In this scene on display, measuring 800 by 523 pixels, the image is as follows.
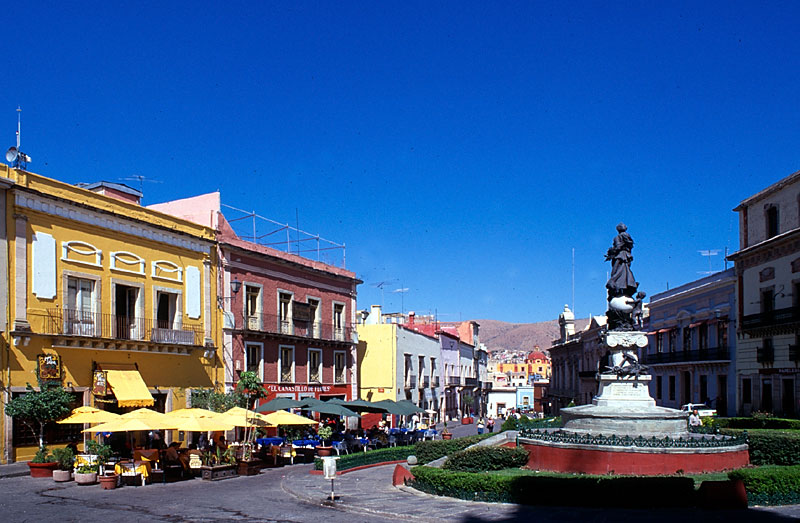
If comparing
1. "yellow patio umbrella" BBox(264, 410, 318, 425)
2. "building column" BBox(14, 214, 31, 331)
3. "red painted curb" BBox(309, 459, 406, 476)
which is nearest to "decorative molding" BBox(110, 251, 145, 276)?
"building column" BBox(14, 214, 31, 331)

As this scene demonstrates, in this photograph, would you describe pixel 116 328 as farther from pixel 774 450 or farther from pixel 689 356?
pixel 689 356

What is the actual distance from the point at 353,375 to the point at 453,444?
747 inches

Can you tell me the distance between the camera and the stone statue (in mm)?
20969

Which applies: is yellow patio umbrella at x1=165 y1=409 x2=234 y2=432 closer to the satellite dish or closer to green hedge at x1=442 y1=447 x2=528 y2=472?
green hedge at x1=442 y1=447 x2=528 y2=472

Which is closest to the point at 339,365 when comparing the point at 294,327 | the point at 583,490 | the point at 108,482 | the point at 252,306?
the point at 294,327

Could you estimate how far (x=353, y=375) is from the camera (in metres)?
42.7

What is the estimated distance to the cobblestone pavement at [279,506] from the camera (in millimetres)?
14539

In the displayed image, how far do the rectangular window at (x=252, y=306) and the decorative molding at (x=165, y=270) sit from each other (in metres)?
4.23

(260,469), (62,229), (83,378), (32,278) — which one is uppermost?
(62,229)

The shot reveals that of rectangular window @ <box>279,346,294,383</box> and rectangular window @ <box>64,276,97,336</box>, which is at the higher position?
rectangular window @ <box>64,276,97,336</box>

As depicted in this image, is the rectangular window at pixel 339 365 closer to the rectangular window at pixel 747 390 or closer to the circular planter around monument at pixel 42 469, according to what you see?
the circular planter around monument at pixel 42 469

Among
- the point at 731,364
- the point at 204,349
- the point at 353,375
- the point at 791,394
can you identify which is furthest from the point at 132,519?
the point at 731,364

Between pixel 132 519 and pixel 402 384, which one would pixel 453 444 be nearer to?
pixel 132 519

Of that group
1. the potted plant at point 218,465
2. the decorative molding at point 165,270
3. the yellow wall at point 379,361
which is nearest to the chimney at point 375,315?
the yellow wall at point 379,361
